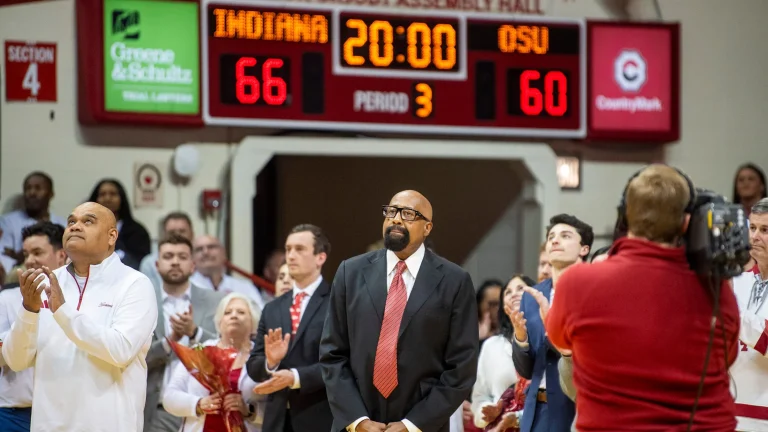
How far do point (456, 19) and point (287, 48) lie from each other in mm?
1427

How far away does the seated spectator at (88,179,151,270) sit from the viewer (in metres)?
8.36

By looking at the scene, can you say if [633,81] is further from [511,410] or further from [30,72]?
[30,72]

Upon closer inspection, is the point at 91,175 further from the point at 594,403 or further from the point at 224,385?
the point at 594,403

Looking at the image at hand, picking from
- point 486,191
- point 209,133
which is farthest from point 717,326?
point 486,191

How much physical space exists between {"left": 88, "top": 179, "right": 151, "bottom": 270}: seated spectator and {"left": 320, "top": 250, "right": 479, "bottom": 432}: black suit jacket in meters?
3.81

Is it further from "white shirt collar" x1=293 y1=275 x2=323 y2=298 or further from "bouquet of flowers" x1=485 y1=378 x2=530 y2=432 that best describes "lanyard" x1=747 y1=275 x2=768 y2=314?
"white shirt collar" x1=293 y1=275 x2=323 y2=298

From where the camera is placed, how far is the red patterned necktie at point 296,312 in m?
5.79

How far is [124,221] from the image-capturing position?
336 inches

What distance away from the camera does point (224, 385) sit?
19.0 feet

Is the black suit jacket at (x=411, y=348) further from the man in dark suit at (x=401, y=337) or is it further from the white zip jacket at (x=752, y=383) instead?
the white zip jacket at (x=752, y=383)

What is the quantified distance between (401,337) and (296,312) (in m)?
1.29

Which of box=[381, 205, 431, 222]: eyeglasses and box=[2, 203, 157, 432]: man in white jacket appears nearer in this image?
box=[2, 203, 157, 432]: man in white jacket

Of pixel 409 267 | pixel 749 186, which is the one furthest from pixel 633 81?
pixel 409 267

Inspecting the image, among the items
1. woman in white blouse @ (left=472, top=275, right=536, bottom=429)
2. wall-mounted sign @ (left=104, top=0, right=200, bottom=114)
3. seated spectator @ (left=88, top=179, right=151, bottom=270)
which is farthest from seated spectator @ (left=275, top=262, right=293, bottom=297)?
wall-mounted sign @ (left=104, top=0, right=200, bottom=114)
